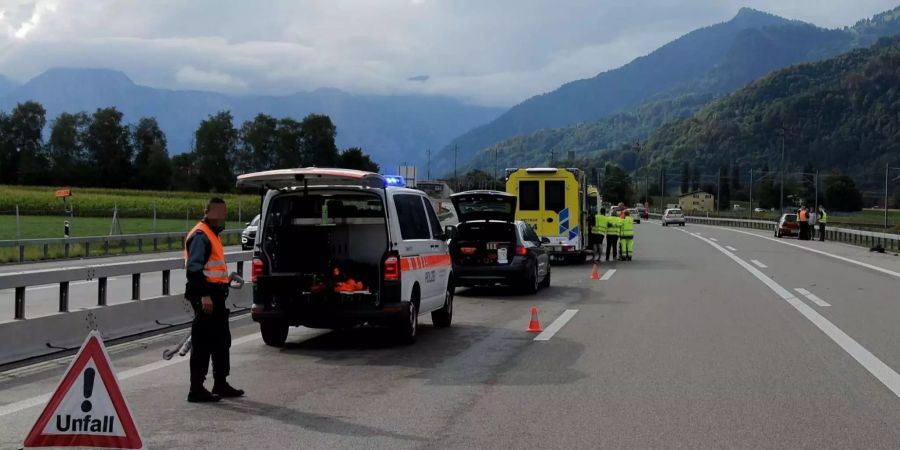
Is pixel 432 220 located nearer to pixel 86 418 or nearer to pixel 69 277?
pixel 69 277

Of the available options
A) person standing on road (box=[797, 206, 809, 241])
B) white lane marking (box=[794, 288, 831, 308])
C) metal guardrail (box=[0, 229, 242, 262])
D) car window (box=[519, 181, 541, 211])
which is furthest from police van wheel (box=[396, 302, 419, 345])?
person standing on road (box=[797, 206, 809, 241])

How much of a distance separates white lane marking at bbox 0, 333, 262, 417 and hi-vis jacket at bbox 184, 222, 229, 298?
3.23 feet

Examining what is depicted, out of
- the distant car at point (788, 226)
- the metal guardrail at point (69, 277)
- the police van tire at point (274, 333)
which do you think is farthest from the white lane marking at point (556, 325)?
the distant car at point (788, 226)

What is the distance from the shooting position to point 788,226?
55.6m

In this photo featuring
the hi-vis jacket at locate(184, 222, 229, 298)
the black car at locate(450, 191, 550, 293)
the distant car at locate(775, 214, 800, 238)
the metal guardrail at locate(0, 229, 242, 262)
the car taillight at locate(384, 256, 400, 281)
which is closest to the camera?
the hi-vis jacket at locate(184, 222, 229, 298)

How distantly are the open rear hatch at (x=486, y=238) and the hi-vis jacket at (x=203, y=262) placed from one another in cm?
1154

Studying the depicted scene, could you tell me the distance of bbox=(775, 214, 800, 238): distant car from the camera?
2179 inches

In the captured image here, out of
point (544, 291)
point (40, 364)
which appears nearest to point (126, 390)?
point (40, 364)

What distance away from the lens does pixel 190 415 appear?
7.99 meters

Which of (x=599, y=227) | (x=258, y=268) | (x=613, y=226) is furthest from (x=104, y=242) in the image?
(x=258, y=268)

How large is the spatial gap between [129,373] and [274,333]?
2387mm

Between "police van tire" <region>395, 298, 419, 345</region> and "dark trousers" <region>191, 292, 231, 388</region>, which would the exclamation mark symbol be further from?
"police van tire" <region>395, 298, 419, 345</region>

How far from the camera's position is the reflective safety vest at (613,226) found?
3186 cm

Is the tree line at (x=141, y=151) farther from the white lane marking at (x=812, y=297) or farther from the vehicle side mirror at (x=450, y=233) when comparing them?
the vehicle side mirror at (x=450, y=233)
